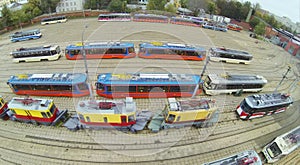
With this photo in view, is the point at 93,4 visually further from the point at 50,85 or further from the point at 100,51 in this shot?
the point at 50,85

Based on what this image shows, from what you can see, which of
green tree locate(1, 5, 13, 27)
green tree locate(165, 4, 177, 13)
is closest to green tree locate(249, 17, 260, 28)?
green tree locate(165, 4, 177, 13)

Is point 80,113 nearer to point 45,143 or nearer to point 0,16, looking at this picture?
point 45,143

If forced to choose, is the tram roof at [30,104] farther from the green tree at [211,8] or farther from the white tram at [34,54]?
the green tree at [211,8]

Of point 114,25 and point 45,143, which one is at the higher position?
point 114,25

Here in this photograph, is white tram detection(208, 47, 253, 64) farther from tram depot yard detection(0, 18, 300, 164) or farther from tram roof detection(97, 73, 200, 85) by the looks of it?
tram roof detection(97, 73, 200, 85)

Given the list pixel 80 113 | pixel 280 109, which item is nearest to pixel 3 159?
pixel 80 113

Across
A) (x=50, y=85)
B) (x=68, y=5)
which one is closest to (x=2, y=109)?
(x=50, y=85)
